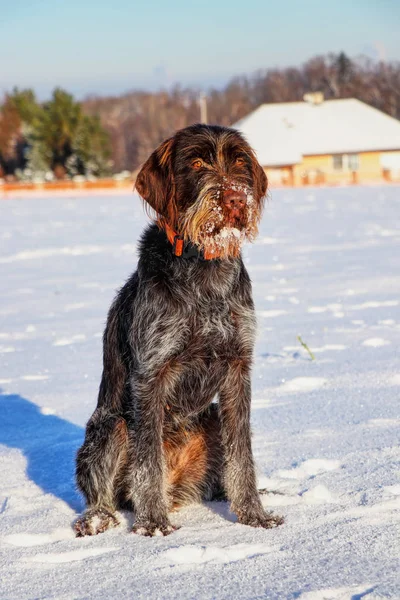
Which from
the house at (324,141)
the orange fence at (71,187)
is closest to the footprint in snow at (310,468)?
the orange fence at (71,187)

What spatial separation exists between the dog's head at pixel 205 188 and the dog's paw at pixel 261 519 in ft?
3.64

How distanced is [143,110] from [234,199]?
108 m

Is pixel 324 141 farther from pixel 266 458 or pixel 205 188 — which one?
pixel 205 188

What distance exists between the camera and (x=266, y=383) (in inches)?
228

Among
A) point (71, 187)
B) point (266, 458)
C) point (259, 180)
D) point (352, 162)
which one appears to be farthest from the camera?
point (352, 162)

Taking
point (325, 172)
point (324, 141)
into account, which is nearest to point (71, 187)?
point (325, 172)

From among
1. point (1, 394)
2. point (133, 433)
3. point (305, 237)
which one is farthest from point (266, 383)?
point (305, 237)

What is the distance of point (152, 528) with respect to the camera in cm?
339

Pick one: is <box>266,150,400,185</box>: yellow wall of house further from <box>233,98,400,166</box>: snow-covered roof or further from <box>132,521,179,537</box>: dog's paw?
<box>132,521,179,537</box>: dog's paw

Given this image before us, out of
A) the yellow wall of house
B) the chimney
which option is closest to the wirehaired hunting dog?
the yellow wall of house

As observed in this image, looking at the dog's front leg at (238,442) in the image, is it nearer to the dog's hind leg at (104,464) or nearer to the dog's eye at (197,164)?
the dog's hind leg at (104,464)

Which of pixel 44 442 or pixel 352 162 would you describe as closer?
pixel 44 442

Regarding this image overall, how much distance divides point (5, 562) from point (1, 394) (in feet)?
9.60

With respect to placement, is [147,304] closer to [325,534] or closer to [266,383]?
[325,534]
